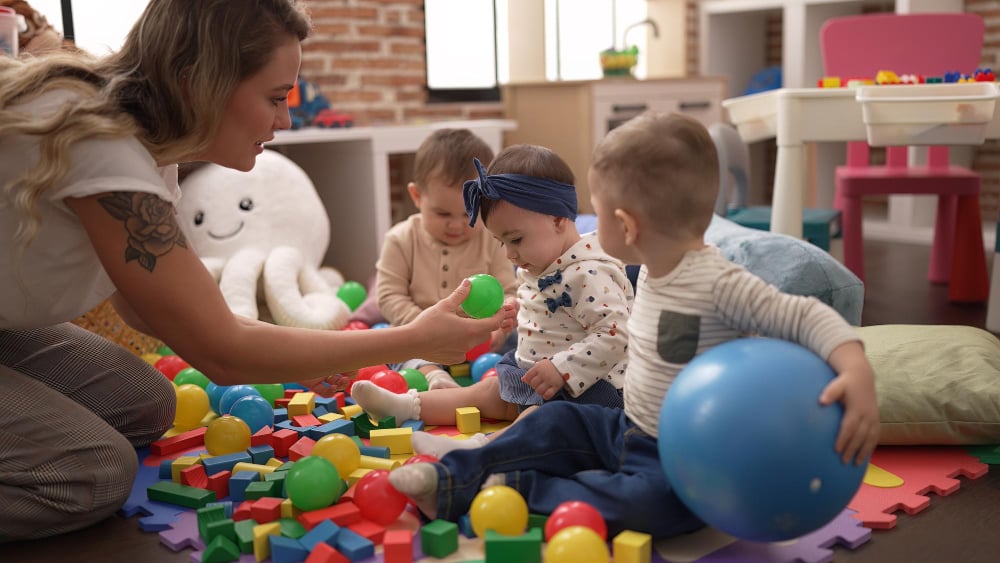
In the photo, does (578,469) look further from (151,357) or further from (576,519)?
(151,357)

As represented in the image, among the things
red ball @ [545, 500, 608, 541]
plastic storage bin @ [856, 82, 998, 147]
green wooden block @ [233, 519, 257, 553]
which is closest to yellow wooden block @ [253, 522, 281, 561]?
green wooden block @ [233, 519, 257, 553]

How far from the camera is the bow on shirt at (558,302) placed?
2.05 metres

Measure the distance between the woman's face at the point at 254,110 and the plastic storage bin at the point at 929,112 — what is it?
5.24ft

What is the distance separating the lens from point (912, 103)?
2.57 metres

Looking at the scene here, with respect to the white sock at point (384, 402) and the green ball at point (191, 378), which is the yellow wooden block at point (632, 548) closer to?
the white sock at point (384, 402)

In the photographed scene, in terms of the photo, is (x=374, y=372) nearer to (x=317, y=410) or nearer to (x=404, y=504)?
(x=317, y=410)

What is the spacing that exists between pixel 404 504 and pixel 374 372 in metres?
0.88

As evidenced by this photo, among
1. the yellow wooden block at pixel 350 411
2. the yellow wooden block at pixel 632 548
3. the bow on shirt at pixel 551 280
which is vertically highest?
the bow on shirt at pixel 551 280

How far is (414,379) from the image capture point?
8.13 ft

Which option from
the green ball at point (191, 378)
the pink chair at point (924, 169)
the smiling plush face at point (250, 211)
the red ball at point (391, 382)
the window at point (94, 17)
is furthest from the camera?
the window at point (94, 17)

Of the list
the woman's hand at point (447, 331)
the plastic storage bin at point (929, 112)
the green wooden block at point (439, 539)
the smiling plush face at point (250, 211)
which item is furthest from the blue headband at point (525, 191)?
the smiling plush face at point (250, 211)

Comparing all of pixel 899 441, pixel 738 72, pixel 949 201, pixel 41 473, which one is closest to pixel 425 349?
pixel 41 473

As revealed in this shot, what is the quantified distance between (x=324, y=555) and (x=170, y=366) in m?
1.38

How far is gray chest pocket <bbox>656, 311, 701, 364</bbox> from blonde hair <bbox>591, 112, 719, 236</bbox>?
141 millimetres
